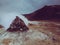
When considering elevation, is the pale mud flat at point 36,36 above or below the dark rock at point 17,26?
below

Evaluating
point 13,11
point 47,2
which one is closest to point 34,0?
point 47,2

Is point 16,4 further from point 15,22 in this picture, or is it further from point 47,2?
point 47,2

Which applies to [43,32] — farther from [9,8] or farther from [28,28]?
[9,8]

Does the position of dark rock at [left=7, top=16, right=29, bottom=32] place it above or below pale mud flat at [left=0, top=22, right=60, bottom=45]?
above

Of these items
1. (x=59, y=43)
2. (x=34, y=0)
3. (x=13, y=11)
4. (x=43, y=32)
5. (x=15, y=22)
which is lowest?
(x=59, y=43)

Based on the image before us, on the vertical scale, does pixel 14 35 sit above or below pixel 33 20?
below

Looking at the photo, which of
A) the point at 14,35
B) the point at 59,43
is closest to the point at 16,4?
the point at 14,35

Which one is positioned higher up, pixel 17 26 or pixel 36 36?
pixel 17 26
